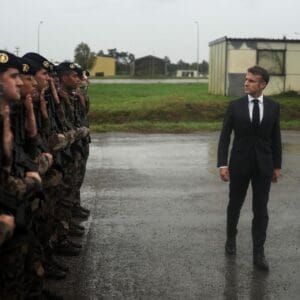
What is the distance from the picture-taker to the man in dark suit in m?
5.87

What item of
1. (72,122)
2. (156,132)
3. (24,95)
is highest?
(24,95)

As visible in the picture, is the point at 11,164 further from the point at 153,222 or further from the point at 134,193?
the point at 134,193

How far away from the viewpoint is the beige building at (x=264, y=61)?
26578 millimetres

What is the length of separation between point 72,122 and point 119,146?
8.41 meters

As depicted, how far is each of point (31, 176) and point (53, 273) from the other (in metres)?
1.80

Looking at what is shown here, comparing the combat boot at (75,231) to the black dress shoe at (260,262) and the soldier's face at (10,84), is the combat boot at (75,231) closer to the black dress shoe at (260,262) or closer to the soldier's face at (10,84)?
the black dress shoe at (260,262)

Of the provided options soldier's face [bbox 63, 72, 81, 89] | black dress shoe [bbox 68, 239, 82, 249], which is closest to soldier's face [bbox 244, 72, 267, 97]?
soldier's face [bbox 63, 72, 81, 89]

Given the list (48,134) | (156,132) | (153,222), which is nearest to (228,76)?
(156,132)

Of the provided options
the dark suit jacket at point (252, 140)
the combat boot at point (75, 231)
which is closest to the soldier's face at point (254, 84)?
the dark suit jacket at point (252, 140)

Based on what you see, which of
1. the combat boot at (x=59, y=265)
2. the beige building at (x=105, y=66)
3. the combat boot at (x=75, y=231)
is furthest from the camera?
the beige building at (x=105, y=66)

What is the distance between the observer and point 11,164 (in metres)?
3.64

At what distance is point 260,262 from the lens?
18.7ft

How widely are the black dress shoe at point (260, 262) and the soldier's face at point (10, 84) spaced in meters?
3.07

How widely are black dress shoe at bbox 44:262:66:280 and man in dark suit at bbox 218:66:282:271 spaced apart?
184 cm
